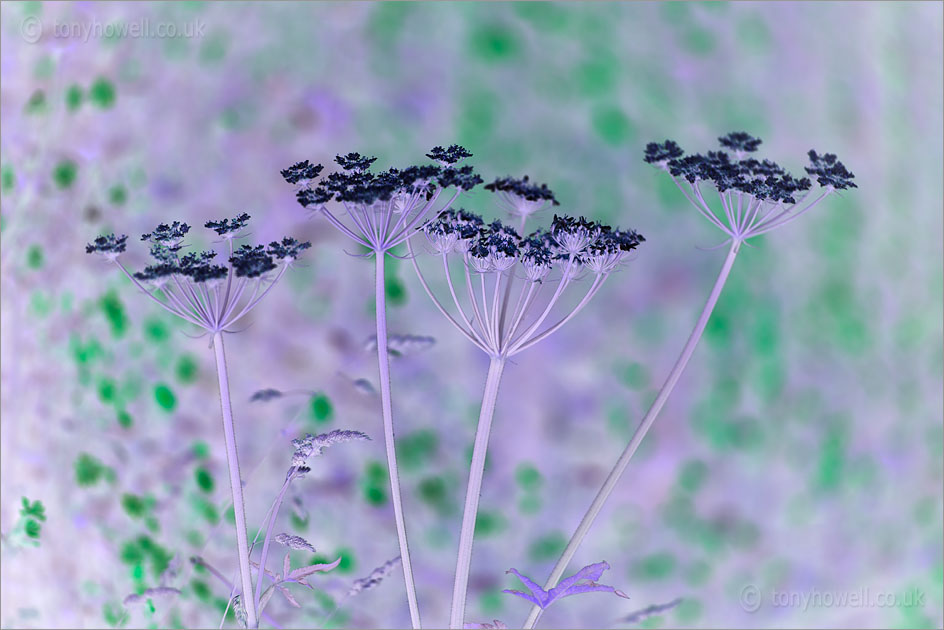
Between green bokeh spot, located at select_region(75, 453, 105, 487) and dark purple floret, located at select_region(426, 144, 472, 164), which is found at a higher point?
dark purple floret, located at select_region(426, 144, 472, 164)

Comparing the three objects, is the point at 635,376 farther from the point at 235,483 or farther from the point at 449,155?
the point at 235,483

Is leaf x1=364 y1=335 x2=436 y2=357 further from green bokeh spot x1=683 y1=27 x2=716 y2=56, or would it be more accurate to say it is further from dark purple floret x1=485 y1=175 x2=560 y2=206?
green bokeh spot x1=683 y1=27 x2=716 y2=56

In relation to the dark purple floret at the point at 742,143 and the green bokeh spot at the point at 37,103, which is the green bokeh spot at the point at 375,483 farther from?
the green bokeh spot at the point at 37,103

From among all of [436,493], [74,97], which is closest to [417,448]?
[436,493]

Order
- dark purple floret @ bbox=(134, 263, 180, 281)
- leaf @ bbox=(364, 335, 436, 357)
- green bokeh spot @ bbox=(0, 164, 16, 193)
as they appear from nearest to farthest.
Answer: dark purple floret @ bbox=(134, 263, 180, 281), leaf @ bbox=(364, 335, 436, 357), green bokeh spot @ bbox=(0, 164, 16, 193)

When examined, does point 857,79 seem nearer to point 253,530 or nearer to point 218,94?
point 218,94

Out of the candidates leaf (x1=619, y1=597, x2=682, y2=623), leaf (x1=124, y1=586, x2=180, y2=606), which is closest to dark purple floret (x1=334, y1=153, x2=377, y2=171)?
leaf (x1=124, y1=586, x2=180, y2=606)

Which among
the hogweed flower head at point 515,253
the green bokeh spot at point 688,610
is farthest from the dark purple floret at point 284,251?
the green bokeh spot at point 688,610
